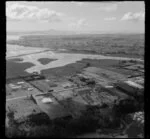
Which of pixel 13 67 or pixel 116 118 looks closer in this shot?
pixel 116 118

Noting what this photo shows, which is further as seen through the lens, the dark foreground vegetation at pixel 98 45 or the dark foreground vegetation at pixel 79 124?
the dark foreground vegetation at pixel 98 45

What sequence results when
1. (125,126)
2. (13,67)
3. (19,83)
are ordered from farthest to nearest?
1. (13,67)
2. (19,83)
3. (125,126)

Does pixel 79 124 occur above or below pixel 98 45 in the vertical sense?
below

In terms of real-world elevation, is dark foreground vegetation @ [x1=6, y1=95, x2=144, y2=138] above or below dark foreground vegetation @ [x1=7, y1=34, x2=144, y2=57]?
below

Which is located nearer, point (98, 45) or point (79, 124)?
Answer: point (79, 124)

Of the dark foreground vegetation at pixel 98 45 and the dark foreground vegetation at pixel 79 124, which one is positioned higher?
the dark foreground vegetation at pixel 98 45

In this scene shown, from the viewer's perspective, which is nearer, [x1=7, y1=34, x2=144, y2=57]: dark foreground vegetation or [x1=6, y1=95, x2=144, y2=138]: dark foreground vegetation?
[x1=6, y1=95, x2=144, y2=138]: dark foreground vegetation
